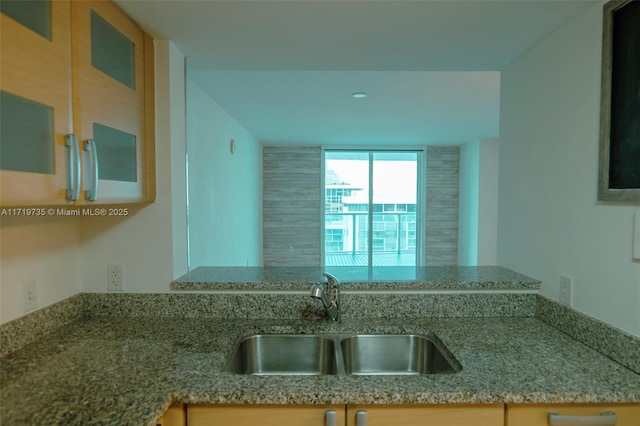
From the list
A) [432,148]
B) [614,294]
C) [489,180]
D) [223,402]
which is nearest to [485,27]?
[614,294]

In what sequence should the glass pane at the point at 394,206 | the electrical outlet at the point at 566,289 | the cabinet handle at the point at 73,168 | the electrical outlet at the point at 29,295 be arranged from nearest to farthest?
1. the cabinet handle at the point at 73,168
2. the electrical outlet at the point at 29,295
3. the electrical outlet at the point at 566,289
4. the glass pane at the point at 394,206

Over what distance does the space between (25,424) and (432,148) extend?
266 inches

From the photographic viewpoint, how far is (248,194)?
5.20m

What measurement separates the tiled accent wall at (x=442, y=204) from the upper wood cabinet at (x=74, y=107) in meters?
5.98

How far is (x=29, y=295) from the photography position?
133 cm

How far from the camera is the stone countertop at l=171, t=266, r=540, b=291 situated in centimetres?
166

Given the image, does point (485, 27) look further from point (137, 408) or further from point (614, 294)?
point (137, 408)

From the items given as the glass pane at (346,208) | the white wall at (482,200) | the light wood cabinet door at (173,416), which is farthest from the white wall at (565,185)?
the glass pane at (346,208)

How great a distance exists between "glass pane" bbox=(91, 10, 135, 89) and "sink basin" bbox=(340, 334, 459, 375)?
1.34 meters

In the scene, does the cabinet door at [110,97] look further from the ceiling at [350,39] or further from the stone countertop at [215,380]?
the stone countertop at [215,380]

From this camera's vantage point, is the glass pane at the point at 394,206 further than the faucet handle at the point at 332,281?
Yes

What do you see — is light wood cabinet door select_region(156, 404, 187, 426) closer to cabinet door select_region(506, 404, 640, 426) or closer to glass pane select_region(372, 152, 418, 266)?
cabinet door select_region(506, 404, 640, 426)

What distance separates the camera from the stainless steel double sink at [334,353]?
1.51 meters

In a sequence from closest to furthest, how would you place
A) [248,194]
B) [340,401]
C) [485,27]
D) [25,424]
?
[25,424] < [340,401] < [485,27] < [248,194]
